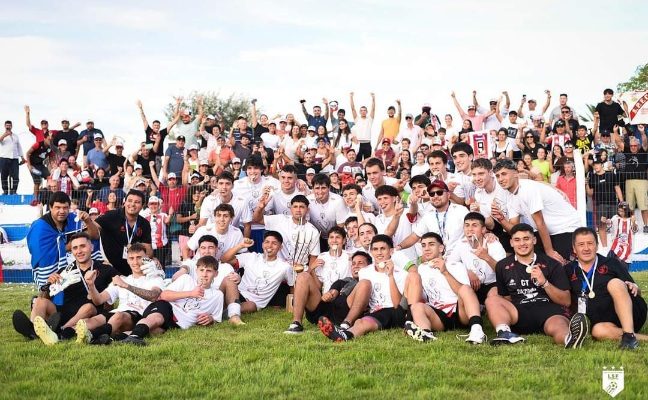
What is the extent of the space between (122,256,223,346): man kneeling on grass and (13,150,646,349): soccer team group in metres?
0.02

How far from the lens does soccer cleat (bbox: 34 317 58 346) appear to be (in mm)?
8336

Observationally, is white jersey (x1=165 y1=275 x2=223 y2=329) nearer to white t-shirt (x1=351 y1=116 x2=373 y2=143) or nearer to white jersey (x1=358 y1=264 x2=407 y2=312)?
white jersey (x1=358 y1=264 x2=407 y2=312)

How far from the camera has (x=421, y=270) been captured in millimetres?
9094

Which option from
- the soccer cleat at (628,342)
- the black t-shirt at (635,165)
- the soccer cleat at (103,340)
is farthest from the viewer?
the black t-shirt at (635,165)

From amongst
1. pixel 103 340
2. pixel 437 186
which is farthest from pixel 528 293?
pixel 103 340

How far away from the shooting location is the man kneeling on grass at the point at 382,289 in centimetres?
880

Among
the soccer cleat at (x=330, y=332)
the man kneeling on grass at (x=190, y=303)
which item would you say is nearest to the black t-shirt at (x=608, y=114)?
the man kneeling on grass at (x=190, y=303)

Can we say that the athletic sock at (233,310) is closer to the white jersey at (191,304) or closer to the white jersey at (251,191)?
the white jersey at (191,304)

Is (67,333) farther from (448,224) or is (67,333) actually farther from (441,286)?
(448,224)

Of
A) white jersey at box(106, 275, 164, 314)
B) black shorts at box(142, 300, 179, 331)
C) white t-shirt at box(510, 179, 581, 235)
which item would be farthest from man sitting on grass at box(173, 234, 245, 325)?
white t-shirt at box(510, 179, 581, 235)

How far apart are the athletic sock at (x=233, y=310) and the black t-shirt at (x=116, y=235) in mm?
1686

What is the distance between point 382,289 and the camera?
9.10 metres

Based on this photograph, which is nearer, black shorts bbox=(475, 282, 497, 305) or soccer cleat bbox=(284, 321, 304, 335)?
soccer cleat bbox=(284, 321, 304, 335)

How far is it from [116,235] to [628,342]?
6714 mm
